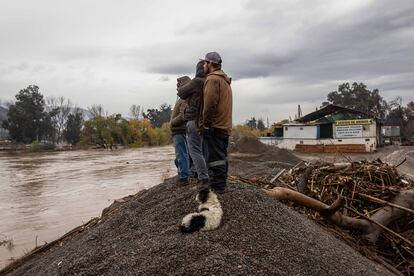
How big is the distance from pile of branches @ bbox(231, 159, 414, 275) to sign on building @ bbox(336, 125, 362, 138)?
21.6m

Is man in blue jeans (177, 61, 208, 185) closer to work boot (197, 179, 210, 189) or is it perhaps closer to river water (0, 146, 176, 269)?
work boot (197, 179, 210, 189)

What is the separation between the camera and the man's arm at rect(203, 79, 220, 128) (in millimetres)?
4180

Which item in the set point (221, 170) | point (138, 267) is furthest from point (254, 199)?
point (138, 267)

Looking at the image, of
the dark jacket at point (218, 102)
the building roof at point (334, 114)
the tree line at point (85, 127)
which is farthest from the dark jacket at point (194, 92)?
the tree line at point (85, 127)

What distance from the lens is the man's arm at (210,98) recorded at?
13.7ft

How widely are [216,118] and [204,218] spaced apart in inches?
48.1

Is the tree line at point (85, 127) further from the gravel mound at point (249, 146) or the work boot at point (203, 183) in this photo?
the work boot at point (203, 183)

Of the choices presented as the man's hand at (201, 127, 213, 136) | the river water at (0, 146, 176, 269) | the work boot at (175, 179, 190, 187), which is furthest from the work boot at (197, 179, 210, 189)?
the river water at (0, 146, 176, 269)

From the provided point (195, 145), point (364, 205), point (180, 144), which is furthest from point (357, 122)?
point (195, 145)

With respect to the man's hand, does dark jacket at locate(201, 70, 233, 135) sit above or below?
above

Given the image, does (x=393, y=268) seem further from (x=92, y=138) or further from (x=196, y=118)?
(x=92, y=138)

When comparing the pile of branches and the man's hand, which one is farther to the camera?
the pile of branches

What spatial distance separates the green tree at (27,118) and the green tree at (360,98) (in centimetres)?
4878

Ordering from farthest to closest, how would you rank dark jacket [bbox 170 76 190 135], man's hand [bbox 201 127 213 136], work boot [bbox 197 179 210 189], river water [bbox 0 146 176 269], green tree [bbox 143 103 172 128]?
green tree [bbox 143 103 172 128] < river water [bbox 0 146 176 269] < dark jacket [bbox 170 76 190 135] < man's hand [bbox 201 127 213 136] < work boot [bbox 197 179 210 189]
